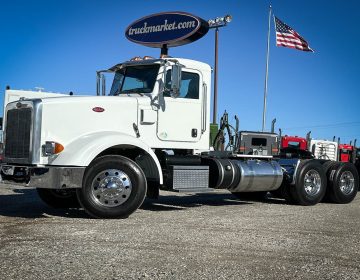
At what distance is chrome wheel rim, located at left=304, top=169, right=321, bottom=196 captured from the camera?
11.4 meters

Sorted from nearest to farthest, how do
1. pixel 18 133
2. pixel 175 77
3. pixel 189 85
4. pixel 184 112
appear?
pixel 18 133
pixel 175 77
pixel 184 112
pixel 189 85

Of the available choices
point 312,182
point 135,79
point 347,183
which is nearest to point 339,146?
point 347,183

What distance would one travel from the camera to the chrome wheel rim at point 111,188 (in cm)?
765

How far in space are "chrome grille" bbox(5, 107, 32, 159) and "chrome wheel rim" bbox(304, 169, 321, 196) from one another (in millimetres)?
6768

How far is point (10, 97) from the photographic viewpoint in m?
16.4

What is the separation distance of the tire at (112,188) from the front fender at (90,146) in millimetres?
206

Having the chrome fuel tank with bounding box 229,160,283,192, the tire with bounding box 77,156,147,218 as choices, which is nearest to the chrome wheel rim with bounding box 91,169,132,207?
the tire with bounding box 77,156,147,218

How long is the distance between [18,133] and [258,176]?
511 cm

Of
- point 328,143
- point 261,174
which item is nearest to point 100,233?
point 261,174

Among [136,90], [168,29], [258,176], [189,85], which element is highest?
[168,29]

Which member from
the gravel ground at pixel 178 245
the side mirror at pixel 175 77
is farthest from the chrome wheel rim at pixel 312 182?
the side mirror at pixel 175 77

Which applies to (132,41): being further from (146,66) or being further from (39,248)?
(39,248)

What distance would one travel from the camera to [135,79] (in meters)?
9.23

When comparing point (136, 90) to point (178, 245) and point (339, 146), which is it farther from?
point (339, 146)
